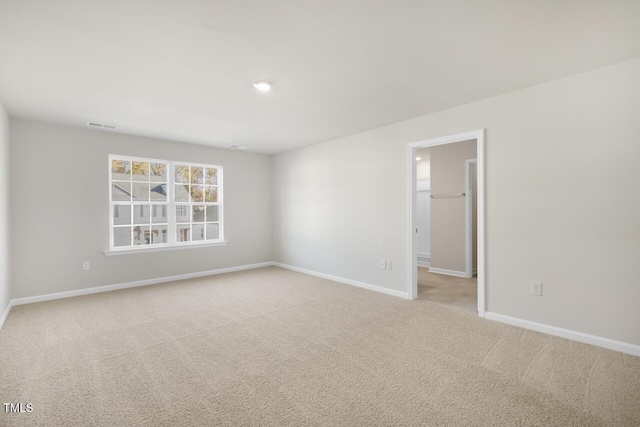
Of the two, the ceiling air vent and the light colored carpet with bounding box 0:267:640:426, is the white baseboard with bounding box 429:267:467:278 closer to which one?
the light colored carpet with bounding box 0:267:640:426

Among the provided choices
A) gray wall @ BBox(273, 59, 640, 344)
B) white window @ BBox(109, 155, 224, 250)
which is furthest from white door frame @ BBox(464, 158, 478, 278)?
white window @ BBox(109, 155, 224, 250)

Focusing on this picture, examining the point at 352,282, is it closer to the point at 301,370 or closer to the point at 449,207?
the point at 449,207

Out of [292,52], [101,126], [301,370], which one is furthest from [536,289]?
[101,126]

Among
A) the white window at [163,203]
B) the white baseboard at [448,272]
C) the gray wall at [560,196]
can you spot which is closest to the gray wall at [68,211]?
the white window at [163,203]

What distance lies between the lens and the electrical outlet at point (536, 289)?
3.06 metres

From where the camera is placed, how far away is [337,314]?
3.61 m

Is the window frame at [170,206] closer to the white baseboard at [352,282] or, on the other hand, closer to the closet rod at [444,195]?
the white baseboard at [352,282]

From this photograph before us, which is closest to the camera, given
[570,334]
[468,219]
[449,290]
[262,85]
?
[570,334]

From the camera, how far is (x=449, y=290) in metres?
4.68

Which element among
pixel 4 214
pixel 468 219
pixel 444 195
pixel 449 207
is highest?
pixel 444 195

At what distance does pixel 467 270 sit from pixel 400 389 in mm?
4058

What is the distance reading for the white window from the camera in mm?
4926

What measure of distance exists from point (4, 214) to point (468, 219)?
6.73 meters

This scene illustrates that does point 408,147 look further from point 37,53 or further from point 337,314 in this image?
point 37,53
